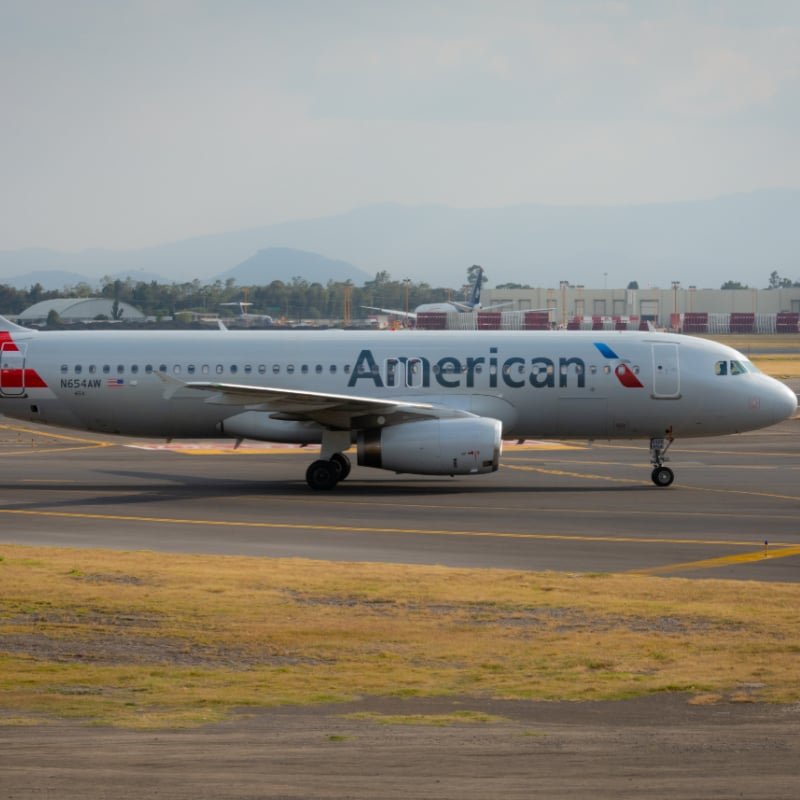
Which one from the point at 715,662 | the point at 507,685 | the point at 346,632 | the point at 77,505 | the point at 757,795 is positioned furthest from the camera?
the point at 77,505

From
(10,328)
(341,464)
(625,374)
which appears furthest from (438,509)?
(10,328)

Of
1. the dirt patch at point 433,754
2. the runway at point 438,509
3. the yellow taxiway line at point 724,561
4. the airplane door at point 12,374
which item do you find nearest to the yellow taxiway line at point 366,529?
the runway at point 438,509

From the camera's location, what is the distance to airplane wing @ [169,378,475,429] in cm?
3353

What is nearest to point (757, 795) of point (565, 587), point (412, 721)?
point (412, 721)

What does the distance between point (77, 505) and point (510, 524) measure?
410 inches

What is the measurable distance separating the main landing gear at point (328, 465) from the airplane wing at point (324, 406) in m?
0.42

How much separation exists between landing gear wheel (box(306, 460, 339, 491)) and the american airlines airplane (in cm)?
3

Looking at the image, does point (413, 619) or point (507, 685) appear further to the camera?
point (413, 619)

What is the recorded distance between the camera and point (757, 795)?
1059 centimetres

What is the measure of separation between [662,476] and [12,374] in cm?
1737

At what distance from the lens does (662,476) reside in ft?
120

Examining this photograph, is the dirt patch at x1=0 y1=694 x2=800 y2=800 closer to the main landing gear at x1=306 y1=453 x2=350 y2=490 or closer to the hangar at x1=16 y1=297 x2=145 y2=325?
the main landing gear at x1=306 y1=453 x2=350 y2=490

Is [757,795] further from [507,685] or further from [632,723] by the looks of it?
[507,685]

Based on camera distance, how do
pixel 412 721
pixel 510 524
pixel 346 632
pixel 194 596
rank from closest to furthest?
pixel 412 721
pixel 346 632
pixel 194 596
pixel 510 524
